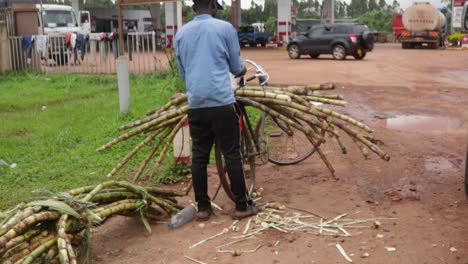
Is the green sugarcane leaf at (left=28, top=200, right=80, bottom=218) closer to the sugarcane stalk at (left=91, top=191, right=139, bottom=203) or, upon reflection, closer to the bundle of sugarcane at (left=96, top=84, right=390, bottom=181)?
the sugarcane stalk at (left=91, top=191, right=139, bottom=203)

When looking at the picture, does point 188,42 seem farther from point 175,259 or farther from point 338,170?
point 338,170

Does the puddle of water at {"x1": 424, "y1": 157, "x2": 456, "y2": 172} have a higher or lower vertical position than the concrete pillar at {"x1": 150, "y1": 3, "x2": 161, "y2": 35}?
lower

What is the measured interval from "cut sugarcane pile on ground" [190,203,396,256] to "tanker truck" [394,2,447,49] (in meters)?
32.7

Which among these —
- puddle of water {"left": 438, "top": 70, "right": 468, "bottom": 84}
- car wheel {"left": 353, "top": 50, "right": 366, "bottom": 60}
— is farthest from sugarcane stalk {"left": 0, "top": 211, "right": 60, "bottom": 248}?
car wheel {"left": 353, "top": 50, "right": 366, "bottom": 60}

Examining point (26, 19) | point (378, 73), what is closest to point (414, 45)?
point (378, 73)

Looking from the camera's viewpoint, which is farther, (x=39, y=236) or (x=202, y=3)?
(x=202, y=3)

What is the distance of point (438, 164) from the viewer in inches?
268

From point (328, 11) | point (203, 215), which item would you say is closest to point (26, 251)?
point (203, 215)

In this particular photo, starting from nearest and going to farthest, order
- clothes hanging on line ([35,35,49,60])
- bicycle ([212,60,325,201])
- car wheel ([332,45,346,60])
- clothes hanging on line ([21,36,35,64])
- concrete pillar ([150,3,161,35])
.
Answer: bicycle ([212,60,325,201]), clothes hanging on line ([35,35,49,60]), clothes hanging on line ([21,36,35,64]), car wheel ([332,45,346,60]), concrete pillar ([150,3,161,35])

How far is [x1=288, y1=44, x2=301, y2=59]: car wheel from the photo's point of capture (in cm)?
2677

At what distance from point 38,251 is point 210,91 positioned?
187 centimetres

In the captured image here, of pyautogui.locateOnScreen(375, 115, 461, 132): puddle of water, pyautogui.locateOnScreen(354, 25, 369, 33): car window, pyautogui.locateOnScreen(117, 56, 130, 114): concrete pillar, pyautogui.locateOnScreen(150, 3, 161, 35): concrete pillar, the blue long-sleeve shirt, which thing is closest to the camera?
the blue long-sleeve shirt

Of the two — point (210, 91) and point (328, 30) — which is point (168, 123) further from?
point (328, 30)

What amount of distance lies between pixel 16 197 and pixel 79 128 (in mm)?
3489
